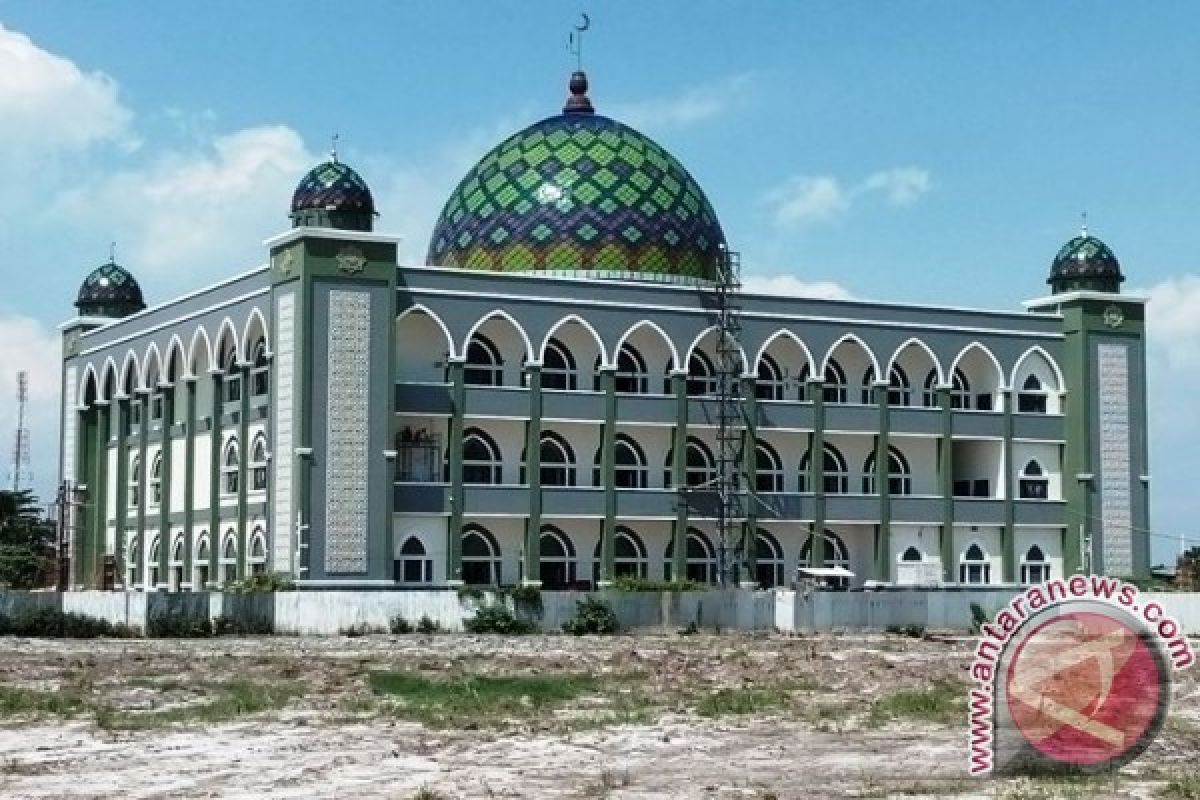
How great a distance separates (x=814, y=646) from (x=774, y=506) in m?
17.2

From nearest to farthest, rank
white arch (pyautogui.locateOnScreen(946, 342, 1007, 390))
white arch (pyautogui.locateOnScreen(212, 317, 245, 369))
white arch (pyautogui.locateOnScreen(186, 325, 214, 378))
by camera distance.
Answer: white arch (pyautogui.locateOnScreen(212, 317, 245, 369)) < white arch (pyautogui.locateOnScreen(186, 325, 214, 378)) < white arch (pyautogui.locateOnScreen(946, 342, 1007, 390))

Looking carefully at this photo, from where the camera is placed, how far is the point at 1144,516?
58.1 metres

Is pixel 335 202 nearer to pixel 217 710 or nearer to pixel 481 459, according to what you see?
pixel 481 459

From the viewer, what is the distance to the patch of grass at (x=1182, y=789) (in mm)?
15664

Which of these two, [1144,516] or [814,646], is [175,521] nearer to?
[814,646]

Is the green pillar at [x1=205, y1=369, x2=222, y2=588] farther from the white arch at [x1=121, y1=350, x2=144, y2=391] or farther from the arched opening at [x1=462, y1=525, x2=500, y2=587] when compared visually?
the arched opening at [x1=462, y1=525, x2=500, y2=587]

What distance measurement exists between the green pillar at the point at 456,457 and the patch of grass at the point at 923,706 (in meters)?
25.0

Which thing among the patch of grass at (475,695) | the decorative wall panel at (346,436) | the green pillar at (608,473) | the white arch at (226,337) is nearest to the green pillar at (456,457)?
the decorative wall panel at (346,436)

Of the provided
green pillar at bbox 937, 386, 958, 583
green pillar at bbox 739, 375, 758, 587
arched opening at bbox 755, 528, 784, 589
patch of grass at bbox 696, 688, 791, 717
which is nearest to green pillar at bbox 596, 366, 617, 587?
green pillar at bbox 739, 375, 758, 587

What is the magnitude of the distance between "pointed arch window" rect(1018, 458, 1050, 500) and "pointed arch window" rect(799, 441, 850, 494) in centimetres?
533

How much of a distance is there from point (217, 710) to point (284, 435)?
24.9 m

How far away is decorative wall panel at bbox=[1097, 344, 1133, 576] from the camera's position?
57.7 meters

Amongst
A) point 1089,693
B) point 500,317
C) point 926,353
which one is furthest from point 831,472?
point 1089,693

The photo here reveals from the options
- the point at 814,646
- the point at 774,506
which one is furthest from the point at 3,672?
the point at 774,506
